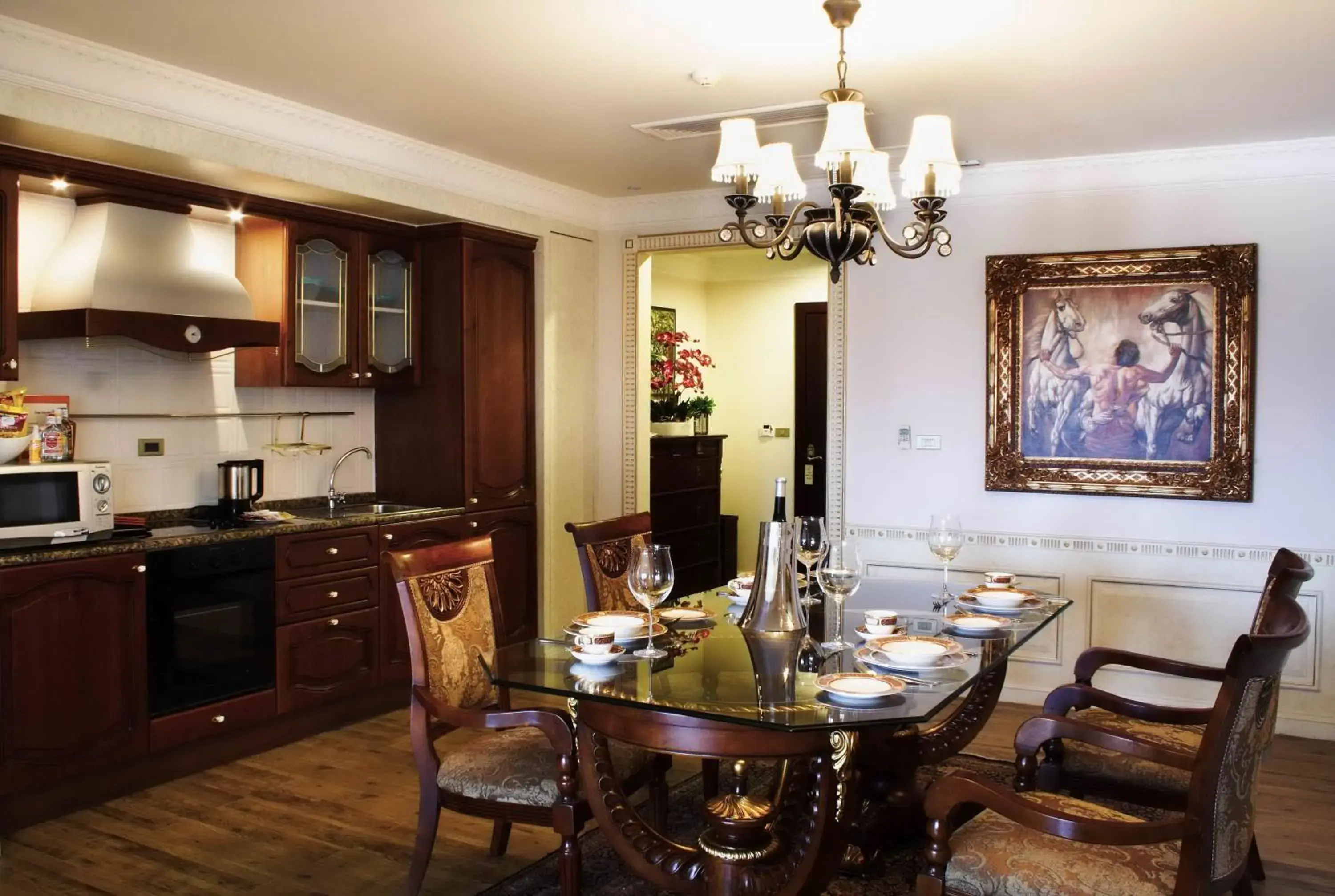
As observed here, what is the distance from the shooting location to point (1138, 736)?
250 cm

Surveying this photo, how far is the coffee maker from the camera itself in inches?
170

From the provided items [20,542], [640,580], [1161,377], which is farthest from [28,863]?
[1161,377]

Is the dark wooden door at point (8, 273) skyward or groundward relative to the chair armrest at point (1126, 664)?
→ skyward

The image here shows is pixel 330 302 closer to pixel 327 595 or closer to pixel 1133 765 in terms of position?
pixel 327 595

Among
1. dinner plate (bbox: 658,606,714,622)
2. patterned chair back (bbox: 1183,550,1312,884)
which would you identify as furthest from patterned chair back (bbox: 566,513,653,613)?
patterned chair back (bbox: 1183,550,1312,884)

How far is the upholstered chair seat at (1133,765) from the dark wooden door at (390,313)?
340 cm

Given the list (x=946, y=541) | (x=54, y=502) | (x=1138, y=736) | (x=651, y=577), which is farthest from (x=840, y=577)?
(x=54, y=502)

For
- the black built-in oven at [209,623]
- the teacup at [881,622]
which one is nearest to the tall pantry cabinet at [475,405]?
the black built-in oven at [209,623]

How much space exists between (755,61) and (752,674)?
2.15 metres

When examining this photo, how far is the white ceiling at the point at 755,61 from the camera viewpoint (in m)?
3.12

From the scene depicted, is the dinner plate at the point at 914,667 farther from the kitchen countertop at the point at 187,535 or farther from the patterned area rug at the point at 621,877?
the kitchen countertop at the point at 187,535

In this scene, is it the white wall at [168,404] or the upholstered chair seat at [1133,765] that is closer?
the upholstered chair seat at [1133,765]

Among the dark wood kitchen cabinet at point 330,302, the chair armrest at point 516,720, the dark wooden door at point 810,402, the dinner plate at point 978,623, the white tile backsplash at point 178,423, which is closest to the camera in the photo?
→ the chair armrest at point 516,720

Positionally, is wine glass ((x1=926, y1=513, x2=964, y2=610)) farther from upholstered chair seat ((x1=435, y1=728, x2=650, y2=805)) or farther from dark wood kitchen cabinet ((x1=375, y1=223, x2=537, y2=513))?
dark wood kitchen cabinet ((x1=375, y1=223, x2=537, y2=513))
